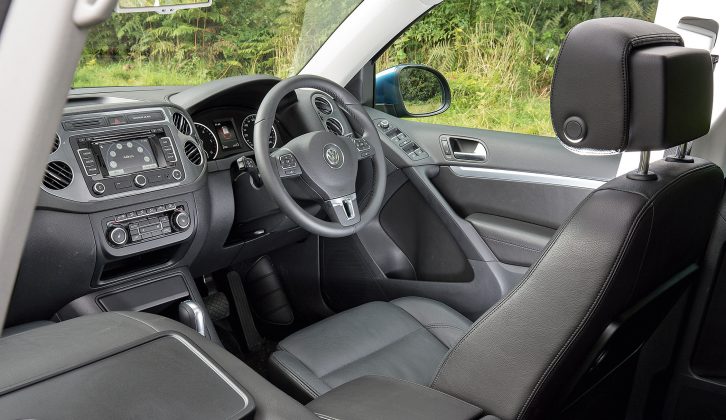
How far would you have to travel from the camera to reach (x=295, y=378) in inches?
76.3

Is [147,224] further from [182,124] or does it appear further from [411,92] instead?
[411,92]

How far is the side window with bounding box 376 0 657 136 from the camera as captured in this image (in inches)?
175

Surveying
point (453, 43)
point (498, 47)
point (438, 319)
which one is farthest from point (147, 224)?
point (498, 47)

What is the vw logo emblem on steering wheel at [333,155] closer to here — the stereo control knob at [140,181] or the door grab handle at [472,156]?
the stereo control knob at [140,181]

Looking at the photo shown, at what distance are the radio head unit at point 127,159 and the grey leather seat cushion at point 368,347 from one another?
0.65m

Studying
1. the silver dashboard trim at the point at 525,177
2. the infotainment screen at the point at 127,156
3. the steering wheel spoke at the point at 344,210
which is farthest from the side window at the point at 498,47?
the infotainment screen at the point at 127,156

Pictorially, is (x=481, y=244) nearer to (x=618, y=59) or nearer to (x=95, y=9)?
(x=618, y=59)

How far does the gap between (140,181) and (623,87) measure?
4.77ft

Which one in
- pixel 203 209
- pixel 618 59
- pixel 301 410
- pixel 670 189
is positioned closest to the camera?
pixel 301 410

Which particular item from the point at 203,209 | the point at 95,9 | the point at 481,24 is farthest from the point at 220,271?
the point at 481,24

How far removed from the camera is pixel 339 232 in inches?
87.2

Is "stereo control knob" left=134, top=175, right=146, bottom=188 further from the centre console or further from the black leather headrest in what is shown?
the black leather headrest

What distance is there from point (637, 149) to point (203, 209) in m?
1.46

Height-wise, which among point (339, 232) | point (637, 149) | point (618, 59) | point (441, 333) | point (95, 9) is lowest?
point (441, 333)
